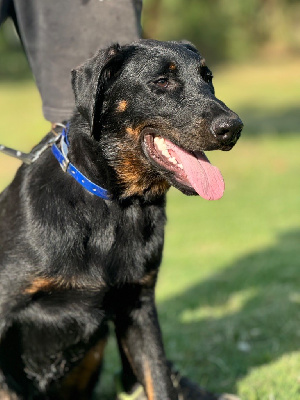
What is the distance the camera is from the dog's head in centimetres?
340

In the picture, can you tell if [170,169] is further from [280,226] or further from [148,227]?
[280,226]

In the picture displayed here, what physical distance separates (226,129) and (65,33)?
5.37ft

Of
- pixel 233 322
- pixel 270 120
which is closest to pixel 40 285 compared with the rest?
pixel 233 322

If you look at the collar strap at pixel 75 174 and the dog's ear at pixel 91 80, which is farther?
the collar strap at pixel 75 174

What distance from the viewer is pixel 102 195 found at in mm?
3586

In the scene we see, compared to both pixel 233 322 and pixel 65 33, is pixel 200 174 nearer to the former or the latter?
pixel 65 33

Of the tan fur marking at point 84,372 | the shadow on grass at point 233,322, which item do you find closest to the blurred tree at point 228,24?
the shadow on grass at point 233,322

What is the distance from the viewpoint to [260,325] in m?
5.55

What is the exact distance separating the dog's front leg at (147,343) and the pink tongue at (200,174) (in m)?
0.74

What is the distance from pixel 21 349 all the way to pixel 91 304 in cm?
49

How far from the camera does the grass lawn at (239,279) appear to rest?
4.76 metres

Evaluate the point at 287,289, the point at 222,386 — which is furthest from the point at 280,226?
the point at 222,386

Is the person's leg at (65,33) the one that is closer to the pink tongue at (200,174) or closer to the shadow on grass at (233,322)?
the pink tongue at (200,174)

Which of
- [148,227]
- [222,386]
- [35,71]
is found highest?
[35,71]
